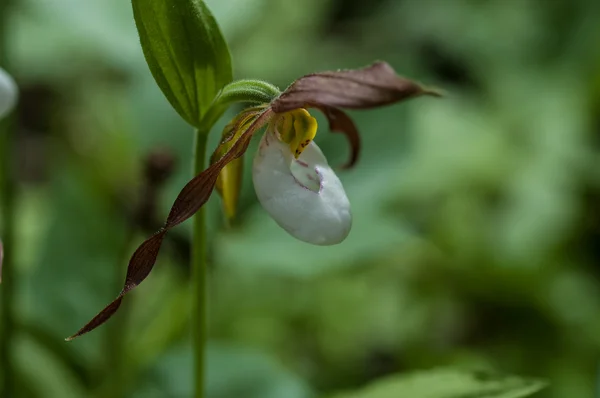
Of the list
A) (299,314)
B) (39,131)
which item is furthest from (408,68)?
(39,131)

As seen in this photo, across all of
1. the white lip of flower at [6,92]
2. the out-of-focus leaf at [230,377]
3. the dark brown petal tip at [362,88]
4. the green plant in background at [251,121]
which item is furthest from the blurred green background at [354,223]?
the dark brown petal tip at [362,88]

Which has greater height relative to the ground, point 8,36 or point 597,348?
point 597,348

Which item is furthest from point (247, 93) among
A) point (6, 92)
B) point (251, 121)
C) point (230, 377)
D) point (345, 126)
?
point (230, 377)

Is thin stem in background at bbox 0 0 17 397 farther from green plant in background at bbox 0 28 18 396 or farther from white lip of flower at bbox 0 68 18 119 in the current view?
white lip of flower at bbox 0 68 18 119

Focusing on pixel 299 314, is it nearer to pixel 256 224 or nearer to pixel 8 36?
pixel 256 224

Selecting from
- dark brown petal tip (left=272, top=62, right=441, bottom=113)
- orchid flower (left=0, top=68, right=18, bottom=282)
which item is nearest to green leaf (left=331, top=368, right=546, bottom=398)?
dark brown petal tip (left=272, top=62, right=441, bottom=113)

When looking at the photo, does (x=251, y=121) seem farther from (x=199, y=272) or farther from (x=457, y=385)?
(x=457, y=385)

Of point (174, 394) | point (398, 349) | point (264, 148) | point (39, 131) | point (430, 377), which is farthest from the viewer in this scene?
point (39, 131)
